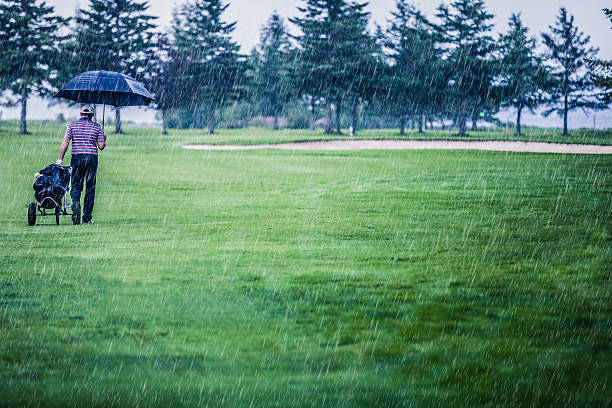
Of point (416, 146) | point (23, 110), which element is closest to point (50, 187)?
point (416, 146)

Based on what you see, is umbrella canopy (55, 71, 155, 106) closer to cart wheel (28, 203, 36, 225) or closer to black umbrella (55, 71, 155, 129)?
black umbrella (55, 71, 155, 129)

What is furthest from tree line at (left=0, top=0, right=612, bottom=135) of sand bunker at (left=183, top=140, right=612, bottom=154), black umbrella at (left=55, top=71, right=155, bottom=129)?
black umbrella at (left=55, top=71, right=155, bottom=129)

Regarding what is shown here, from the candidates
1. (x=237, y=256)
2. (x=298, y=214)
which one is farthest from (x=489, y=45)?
(x=237, y=256)

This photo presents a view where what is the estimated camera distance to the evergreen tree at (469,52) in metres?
61.5

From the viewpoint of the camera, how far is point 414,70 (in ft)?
222

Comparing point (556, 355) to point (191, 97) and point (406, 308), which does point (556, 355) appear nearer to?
point (406, 308)

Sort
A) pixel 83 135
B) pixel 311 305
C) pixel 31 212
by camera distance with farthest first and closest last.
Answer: pixel 31 212 < pixel 83 135 < pixel 311 305

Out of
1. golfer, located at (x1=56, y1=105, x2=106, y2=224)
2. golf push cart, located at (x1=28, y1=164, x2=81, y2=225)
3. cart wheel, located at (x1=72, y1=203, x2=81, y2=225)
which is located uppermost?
golfer, located at (x1=56, y1=105, x2=106, y2=224)

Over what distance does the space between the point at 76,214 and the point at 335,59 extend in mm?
53634

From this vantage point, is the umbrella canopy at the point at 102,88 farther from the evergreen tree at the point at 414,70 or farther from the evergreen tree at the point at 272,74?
the evergreen tree at the point at 272,74

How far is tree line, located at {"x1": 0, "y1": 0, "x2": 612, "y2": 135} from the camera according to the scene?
198 ft

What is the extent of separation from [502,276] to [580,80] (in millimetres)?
58520

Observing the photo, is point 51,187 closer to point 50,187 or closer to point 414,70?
point 50,187

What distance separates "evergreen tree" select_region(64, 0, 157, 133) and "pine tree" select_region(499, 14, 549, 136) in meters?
35.9
